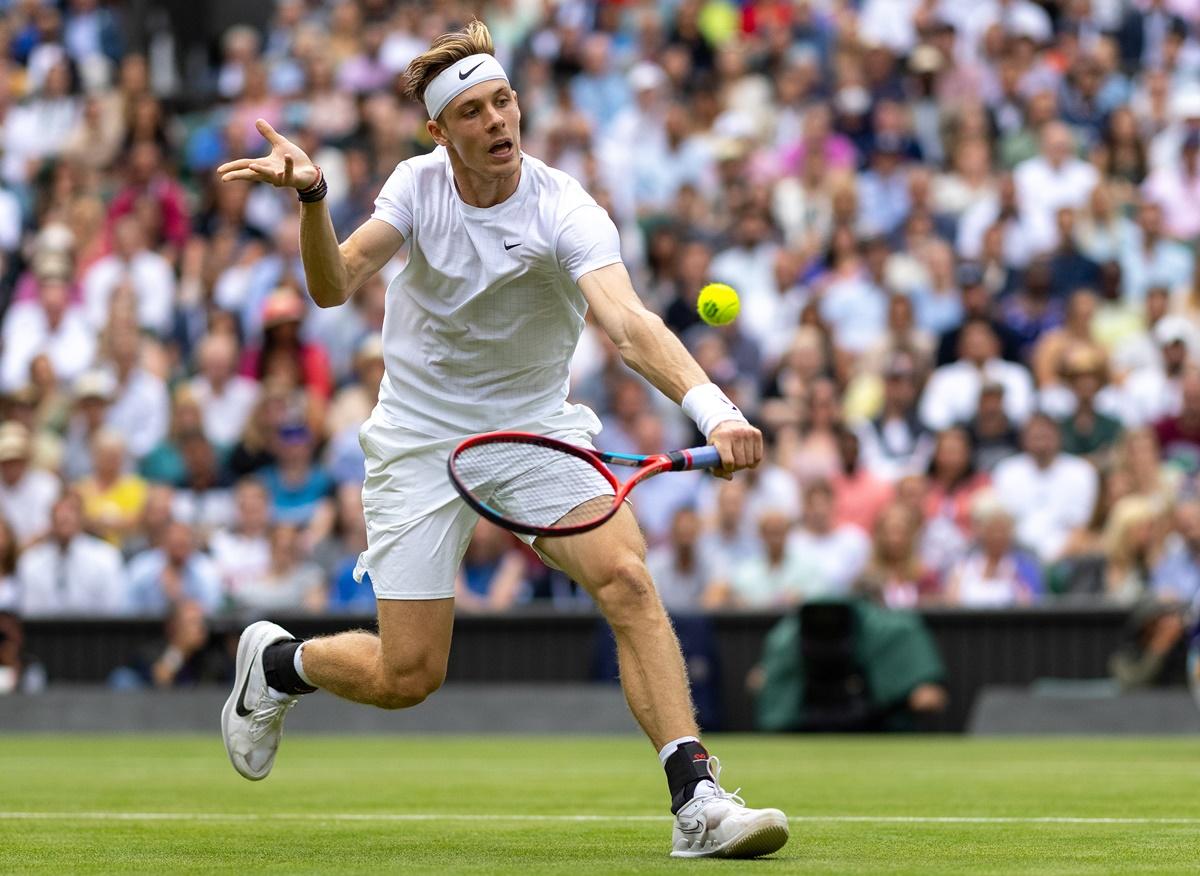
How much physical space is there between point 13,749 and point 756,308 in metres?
6.35

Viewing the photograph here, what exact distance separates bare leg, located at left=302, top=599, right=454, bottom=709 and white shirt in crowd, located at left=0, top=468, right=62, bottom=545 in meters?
8.78

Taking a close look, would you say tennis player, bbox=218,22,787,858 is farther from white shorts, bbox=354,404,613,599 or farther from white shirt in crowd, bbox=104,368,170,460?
white shirt in crowd, bbox=104,368,170,460

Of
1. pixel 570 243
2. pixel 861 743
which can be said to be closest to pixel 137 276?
pixel 861 743

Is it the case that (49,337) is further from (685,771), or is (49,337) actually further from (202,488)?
(685,771)

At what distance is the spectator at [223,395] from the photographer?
15.6 meters

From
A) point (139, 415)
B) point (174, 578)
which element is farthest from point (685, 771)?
point (139, 415)

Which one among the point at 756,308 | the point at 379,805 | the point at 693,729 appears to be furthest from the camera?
the point at 756,308

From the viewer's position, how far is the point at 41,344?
54.4 feet

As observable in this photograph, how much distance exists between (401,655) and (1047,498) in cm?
770

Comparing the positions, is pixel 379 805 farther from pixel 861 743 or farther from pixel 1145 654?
pixel 1145 654

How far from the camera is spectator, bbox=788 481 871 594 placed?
13.4 metres

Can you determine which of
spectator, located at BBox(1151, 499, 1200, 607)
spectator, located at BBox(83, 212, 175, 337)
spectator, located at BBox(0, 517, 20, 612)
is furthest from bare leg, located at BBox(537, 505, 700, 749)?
spectator, located at BBox(83, 212, 175, 337)

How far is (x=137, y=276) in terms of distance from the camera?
16938 millimetres

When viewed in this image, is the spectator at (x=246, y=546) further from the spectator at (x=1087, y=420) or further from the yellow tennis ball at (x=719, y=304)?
the yellow tennis ball at (x=719, y=304)
